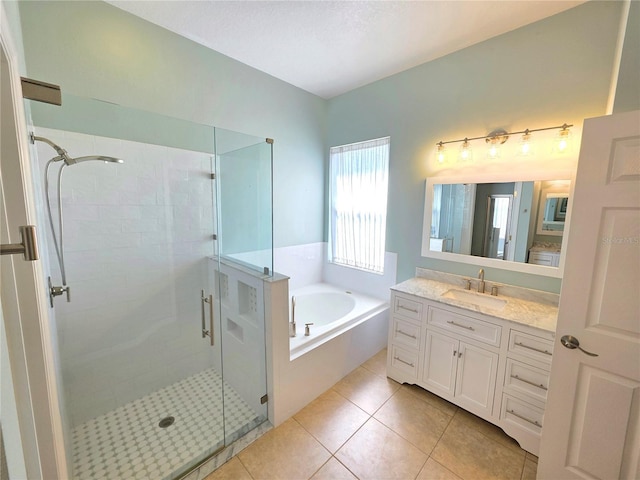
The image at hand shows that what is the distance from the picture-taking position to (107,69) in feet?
6.12

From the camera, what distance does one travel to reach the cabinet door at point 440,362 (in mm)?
1946

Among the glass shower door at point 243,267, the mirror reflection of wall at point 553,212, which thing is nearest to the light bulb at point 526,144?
the mirror reflection of wall at point 553,212

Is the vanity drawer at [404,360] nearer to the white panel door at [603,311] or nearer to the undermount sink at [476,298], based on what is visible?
the undermount sink at [476,298]

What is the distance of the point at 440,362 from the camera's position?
6.61ft

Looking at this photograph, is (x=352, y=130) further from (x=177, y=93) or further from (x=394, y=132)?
(x=177, y=93)

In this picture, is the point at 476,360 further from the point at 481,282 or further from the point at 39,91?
the point at 39,91

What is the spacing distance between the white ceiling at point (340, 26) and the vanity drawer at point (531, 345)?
2224 millimetres

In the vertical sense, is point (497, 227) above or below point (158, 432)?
above

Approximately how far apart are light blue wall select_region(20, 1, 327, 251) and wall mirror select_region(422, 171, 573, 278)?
1.53 metres

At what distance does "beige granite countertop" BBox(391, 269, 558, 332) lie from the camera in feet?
5.55

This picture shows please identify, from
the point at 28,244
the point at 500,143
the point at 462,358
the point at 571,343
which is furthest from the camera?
the point at 500,143

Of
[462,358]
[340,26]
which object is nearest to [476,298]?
[462,358]

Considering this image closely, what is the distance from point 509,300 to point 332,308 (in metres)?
1.79

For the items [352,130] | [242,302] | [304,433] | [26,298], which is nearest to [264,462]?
[304,433]
